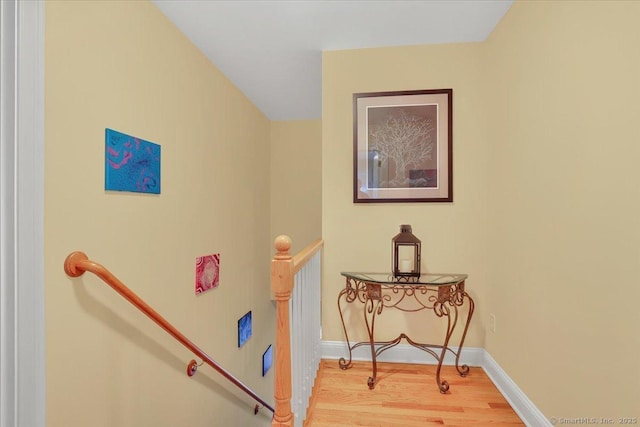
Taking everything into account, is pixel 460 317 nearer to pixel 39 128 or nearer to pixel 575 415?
pixel 575 415

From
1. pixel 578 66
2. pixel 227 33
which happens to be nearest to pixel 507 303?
pixel 578 66

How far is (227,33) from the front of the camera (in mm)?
2164

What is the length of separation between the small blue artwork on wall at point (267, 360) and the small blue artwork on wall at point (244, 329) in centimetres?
65

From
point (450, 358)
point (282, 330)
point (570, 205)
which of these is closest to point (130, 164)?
point (282, 330)

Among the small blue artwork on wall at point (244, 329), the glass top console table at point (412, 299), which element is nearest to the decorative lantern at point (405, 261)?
the glass top console table at point (412, 299)

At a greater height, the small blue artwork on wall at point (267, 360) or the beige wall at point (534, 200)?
the beige wall at point (534, 200)

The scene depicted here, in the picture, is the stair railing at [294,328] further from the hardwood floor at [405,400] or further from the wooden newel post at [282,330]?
the hardwood floor at [405,400]

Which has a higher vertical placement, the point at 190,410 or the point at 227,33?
the point at 227,33

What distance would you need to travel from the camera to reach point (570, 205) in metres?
1.29

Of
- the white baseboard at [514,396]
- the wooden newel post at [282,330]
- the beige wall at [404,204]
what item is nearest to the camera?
the wooden newel post at [282,330]

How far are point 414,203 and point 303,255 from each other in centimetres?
115

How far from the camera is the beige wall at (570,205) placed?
103 centimetres

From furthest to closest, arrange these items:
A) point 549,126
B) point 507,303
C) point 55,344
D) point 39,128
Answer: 1. point 507,303
2. point 549,126
3. point 55,344
4. point 39,128

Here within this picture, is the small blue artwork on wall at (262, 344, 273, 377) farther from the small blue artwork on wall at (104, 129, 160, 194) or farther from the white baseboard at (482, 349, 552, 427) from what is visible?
the small blue artwork on wall at (104, 129, 160, 194)
